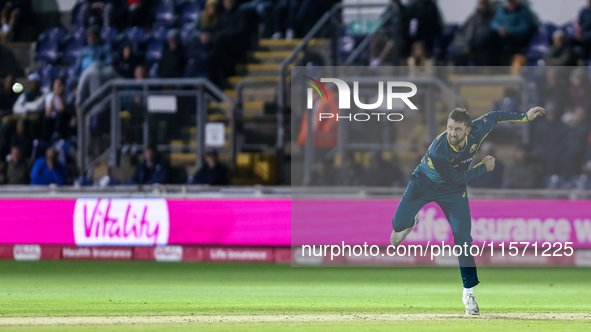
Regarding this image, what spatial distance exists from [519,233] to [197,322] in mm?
6760

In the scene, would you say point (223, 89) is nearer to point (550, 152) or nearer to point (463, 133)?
point (550, 152)

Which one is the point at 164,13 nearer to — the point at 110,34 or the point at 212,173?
the point at 110,34

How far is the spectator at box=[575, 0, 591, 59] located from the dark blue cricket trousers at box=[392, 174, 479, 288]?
25.4ft

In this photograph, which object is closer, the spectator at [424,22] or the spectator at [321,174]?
the spectator at [321,174]

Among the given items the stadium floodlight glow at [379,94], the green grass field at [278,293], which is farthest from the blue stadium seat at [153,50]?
the stadium floodlight glow at [379,94]

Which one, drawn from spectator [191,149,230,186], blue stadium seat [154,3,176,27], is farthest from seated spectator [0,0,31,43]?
spectator [191,149,230,186]

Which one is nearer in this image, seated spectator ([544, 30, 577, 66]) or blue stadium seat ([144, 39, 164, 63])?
seated spectator ([544, 30, 577, 66])

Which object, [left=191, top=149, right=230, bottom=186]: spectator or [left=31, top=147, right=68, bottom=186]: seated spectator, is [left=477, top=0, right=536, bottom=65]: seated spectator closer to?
[left=191, top=149, right=230, bottom=186]: spectator

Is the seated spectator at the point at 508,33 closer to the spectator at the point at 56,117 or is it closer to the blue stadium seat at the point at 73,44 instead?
the spectator at the point at 56,117

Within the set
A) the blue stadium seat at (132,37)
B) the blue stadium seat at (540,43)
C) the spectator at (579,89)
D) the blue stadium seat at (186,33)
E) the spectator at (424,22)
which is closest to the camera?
the spectator at (579,89)

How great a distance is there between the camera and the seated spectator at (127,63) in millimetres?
17891

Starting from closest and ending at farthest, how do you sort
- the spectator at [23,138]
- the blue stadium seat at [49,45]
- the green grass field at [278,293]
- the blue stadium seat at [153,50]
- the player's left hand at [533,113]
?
the green grass field at [278,293] → the player's left hand at [533,113] → the spectator at [23,138] → the blue stadium seat at [153,50] → the blue stadium seat at [49,45]

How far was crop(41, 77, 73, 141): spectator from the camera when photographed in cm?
1644

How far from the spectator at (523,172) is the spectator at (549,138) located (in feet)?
0.46
